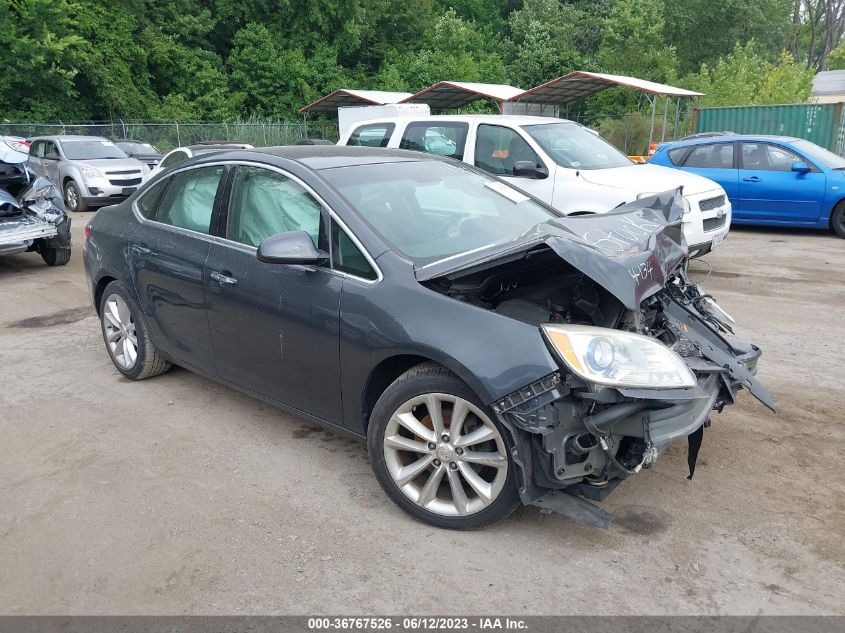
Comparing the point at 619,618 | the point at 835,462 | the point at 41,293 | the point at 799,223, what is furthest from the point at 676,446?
the point at 799,223

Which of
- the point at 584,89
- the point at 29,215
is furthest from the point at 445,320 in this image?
the point at 584,89

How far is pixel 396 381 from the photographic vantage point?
3402mm

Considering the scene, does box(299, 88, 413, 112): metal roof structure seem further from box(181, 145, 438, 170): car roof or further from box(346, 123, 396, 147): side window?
box(181, 145, 438, 170): car roof

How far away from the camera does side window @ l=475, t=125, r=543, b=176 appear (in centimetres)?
884

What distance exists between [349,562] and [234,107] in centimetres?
3609

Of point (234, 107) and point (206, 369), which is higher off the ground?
point (234, 107)

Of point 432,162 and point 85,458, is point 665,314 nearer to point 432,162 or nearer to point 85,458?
point 432,162

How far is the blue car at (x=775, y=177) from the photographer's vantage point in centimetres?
1114

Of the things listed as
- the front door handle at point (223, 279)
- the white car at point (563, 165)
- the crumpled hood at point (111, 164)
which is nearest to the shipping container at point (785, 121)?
the white car at point (563, 165)

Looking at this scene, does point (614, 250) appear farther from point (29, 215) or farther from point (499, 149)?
point (29, 215)

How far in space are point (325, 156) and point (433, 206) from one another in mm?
737

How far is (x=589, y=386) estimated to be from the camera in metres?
2.96

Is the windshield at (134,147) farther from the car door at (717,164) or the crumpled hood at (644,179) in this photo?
the crumpled hood at (644,179)

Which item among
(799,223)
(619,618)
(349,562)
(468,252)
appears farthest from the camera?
(799,223)
